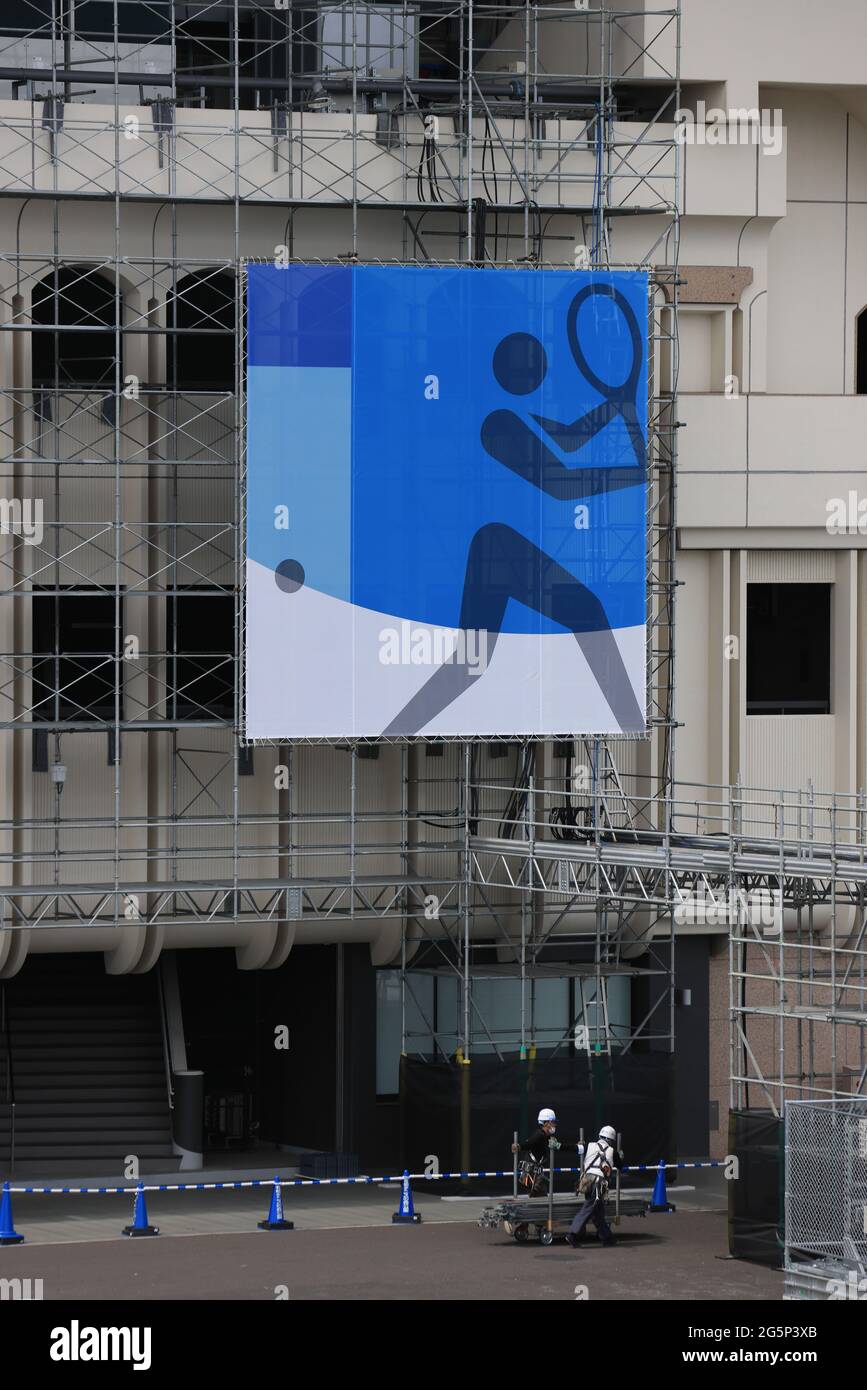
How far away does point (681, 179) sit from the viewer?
3497cm

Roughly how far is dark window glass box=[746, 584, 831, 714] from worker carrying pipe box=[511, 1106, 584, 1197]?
855 centimetres

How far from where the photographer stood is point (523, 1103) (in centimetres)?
3316

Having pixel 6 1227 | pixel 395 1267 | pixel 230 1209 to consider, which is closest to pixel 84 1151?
pixel 230 1209

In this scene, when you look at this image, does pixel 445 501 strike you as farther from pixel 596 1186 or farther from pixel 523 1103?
pixel 596 1186

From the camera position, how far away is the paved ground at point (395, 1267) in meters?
25.9

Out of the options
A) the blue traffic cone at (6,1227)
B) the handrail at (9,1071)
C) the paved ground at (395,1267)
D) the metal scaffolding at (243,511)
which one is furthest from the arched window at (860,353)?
the blue traffic cone at (6,1227)

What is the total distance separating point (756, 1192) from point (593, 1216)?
1959mm

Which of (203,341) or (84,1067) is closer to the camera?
(203,341)

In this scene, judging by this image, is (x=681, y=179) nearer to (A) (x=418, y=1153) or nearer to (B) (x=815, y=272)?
(B) (x=815, y=272)

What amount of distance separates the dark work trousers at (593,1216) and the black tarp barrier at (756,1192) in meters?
1.43

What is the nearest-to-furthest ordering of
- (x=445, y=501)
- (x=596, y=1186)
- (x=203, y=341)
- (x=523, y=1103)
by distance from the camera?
1. (x=596, y=1186)
2. (x=445, y=501)
3. (x=523, y=1103)
4. (x=203, y=341)

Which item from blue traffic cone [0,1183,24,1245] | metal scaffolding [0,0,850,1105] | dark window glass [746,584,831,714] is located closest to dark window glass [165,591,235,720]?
metal scaffolding [0,0,850,1105]

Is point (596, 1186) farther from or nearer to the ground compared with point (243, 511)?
nearer to the ground

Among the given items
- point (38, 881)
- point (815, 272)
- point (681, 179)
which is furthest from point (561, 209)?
point (38, 881)
